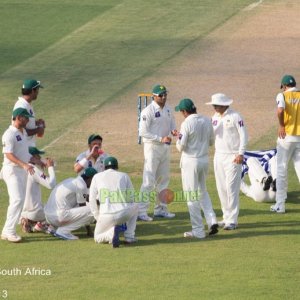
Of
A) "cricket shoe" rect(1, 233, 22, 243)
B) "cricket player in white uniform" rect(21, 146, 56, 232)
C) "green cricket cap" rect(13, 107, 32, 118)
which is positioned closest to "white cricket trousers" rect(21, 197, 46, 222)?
"cricket player in white uniform" rect(21, 146, 56, 232)

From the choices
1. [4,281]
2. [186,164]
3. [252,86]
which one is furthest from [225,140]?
[252,86]

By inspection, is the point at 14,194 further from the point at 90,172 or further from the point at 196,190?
the point at 196,190

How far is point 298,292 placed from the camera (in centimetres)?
1400

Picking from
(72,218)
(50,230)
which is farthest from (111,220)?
(50,230)

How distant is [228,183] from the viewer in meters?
17.1

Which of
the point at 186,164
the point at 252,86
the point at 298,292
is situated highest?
the point at 252,86

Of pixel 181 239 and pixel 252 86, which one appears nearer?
pixel 181 239

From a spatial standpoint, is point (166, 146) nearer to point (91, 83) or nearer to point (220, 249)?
point (220, 249)

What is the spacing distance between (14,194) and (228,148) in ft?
10.6

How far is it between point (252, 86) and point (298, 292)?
41.5 feet

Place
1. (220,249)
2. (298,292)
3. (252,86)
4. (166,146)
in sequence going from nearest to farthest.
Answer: (298,292) < (220,249) < (166,146) < (252,86)

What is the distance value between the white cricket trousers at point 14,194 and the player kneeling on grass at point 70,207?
0.48m

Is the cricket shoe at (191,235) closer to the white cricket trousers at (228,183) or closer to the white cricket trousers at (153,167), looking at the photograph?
the white cricket trousers at (228,183)

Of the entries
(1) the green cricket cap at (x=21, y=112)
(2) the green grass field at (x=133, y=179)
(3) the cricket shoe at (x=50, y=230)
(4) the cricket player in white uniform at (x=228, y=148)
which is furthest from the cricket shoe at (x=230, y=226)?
(1) the green cricket cap at (x=21, y=112)
